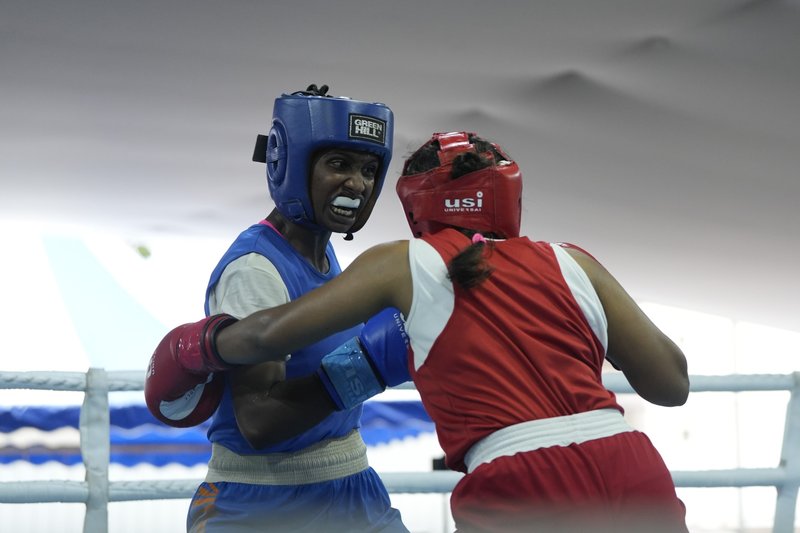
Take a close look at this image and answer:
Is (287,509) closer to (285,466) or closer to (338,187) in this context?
(285,466)

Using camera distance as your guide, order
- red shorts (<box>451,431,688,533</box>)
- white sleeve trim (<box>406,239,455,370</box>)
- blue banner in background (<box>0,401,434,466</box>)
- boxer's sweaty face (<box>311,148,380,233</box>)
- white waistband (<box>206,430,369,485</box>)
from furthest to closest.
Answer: blue banner in background (<box>0,401,434,466</box>)
boxer's sweaty face (<box>311,148,380,233</box>)
white waistband (<box>206,430,369,485</box>)
white sleeve trim (<box>406,239,455,370</box>)
red shorts (<box>451,431,688,533</box>)

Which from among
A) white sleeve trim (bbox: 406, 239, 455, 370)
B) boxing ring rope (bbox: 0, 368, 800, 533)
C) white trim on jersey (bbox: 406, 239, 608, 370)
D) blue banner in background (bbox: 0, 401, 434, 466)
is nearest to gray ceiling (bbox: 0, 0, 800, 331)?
boxing ring rope (bbox: 0, 368, 800, 533)

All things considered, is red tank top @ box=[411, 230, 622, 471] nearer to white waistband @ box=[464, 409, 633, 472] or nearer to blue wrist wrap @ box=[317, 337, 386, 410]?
white waistband @ box=[464, 409, 633, 472]

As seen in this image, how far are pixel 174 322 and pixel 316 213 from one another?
7401 millimetres

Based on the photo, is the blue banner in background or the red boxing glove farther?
the blue banner in background

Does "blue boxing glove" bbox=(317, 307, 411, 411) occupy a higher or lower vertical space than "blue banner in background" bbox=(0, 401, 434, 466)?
higher

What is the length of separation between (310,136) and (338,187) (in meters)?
0.11

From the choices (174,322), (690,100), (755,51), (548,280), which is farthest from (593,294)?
(174,322)

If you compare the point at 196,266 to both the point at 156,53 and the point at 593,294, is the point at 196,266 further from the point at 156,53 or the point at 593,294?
the point at 593,294

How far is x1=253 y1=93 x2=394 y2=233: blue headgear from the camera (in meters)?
1.64

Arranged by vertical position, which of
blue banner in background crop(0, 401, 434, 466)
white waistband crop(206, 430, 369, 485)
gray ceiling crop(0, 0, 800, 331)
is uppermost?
gray ceiling crop(0, 0, 800, 331)

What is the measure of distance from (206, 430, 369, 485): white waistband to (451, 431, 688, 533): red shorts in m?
0.51

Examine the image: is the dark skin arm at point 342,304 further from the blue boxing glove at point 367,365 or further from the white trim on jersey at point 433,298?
the blue boxing glove at point 367,365

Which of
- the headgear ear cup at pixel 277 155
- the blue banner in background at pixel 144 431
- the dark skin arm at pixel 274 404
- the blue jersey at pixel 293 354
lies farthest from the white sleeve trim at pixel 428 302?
the blue banner in background at pixel 144 431
